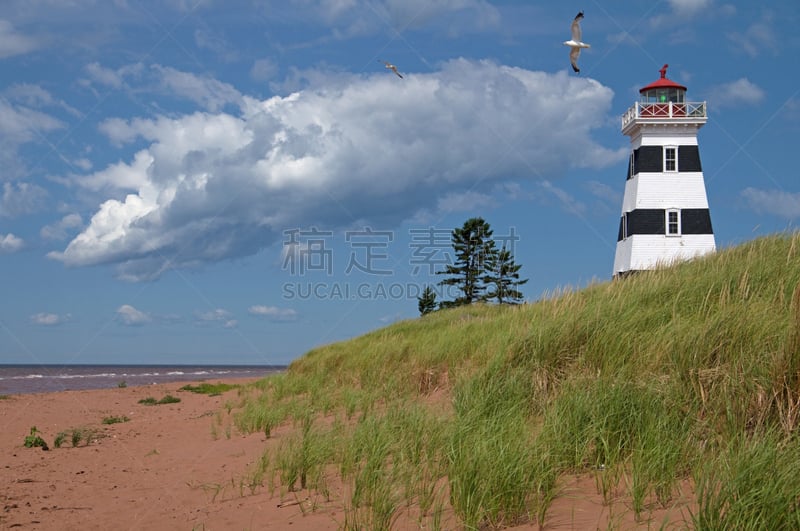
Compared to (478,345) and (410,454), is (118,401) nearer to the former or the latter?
(478,345)

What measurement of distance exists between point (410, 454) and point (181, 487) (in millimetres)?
2432

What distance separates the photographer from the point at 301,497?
16.8ft

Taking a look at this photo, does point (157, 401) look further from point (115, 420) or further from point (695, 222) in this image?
point (695, 222)

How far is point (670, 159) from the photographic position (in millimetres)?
28000

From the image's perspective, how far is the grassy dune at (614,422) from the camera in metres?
3.80

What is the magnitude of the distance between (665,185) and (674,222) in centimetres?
163

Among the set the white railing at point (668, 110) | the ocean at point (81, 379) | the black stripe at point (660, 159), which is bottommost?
the ocean at point (81, 379)

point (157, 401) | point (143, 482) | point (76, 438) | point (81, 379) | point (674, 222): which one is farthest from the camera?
point (81, 379)

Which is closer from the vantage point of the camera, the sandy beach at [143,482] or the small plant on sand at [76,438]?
the sandy beach at [143,482]

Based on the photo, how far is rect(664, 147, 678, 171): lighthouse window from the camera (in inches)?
1097

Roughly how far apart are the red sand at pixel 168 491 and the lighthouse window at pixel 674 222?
72.7 feet

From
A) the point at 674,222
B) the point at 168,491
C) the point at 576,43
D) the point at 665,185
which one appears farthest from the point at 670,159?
the point at 168,491

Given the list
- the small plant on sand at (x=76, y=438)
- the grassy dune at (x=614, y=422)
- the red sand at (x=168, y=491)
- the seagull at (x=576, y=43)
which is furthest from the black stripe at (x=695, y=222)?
the small plant on sand at (x=76, y=438)

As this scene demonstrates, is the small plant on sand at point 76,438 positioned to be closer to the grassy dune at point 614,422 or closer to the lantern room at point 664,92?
the grassy dune at point 614,422
